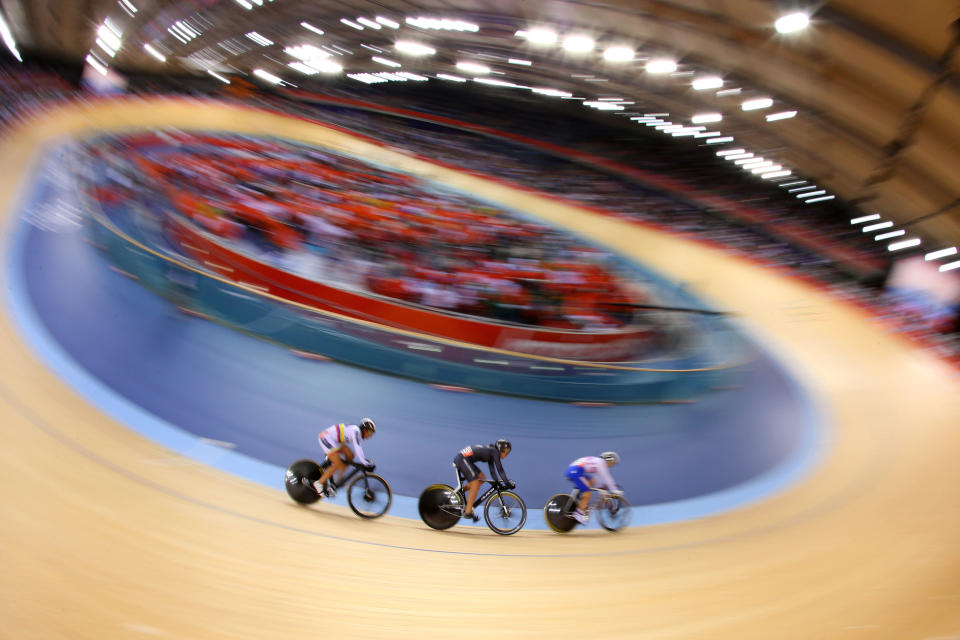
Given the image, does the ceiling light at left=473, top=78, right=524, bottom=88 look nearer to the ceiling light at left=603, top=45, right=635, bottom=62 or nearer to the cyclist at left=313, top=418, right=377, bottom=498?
the ceiling light at left=603, top=45, right=635, bottom=62

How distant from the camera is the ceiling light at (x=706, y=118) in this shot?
16000 mm

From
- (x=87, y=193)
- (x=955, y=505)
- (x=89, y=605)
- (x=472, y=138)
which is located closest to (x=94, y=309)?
(x=87, y=193)

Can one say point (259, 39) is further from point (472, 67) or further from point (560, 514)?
point (560, 514)

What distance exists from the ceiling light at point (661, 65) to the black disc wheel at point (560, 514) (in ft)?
39.5

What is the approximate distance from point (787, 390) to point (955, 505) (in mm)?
2732

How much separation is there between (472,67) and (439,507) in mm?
17531

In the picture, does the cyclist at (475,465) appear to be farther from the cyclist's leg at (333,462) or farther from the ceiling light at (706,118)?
the ceiling light at (706,118)

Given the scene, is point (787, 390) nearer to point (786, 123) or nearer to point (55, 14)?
point (786, 123)

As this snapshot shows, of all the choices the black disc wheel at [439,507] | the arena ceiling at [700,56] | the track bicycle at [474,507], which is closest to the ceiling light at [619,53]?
the arena ceiling at [700,56]

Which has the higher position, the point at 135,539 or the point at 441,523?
the point at 441,523

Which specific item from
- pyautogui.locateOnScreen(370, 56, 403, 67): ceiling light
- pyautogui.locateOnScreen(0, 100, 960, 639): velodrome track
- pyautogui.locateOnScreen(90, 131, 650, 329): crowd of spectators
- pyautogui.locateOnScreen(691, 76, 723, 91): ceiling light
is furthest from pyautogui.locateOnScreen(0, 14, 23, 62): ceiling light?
pyautogui.locateOnScreen(691, 76, 723, 91): ceiling light

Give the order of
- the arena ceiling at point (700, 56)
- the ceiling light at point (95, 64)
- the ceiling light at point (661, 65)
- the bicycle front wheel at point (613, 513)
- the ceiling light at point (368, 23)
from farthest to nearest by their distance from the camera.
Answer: the ceiling light at point (95, 64) < the ceiling light at point (368, 23) < the ceiling light at point (661, 65) < the arena ceiling at point (700, 56) < the bicycle front wheel at point (613, 513)

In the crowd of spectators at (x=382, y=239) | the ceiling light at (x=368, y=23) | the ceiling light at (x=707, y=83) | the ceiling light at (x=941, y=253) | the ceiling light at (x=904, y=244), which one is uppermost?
the ceiling light at (x=368, y=23)

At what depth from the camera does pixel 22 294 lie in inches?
208
